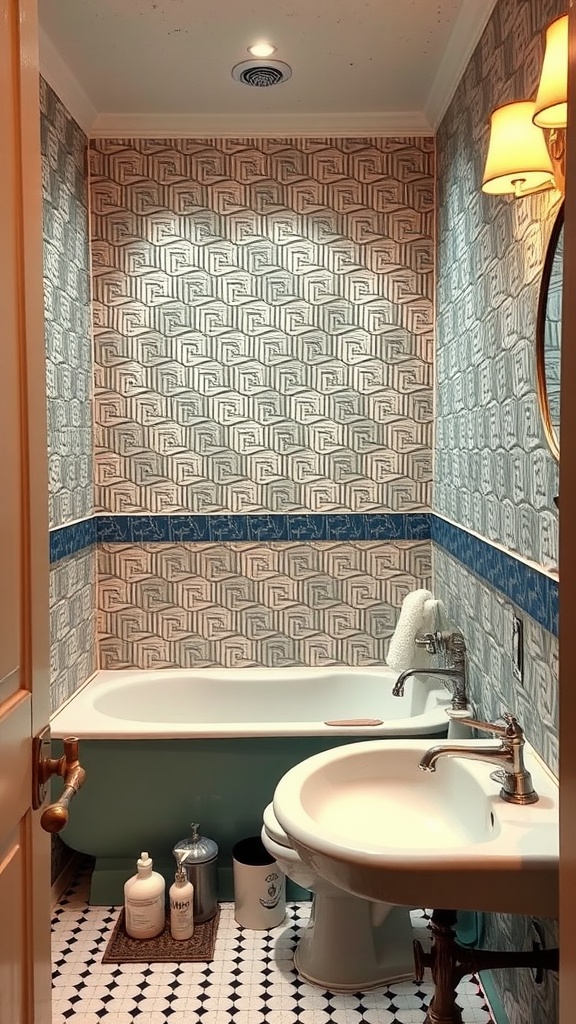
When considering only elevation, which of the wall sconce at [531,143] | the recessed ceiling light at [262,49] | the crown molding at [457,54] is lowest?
the wall sconce at [531,143]

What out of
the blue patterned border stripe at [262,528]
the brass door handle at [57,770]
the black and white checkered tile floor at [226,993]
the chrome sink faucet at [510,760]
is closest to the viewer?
the brass door handle at [57,770]

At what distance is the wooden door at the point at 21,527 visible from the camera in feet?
3.45

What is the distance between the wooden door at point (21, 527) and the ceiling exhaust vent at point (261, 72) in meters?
1.76

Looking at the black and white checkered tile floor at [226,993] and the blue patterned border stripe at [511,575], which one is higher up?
the blue patterned border stripe at [511,575]

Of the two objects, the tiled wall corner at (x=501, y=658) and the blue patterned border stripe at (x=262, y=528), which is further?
the blue patterned border stripe at (x=262, y=528)

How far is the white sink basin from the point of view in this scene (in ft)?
4.68

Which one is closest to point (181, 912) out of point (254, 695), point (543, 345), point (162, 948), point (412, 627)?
point (162, 948)

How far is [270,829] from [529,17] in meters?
2.16

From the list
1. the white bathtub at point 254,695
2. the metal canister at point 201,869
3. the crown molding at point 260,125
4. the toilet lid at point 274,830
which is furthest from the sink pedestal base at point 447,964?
the crown molding at point 260,125

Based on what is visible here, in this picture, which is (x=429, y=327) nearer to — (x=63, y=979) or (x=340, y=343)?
(x=340, y=343)

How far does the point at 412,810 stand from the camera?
6.17ft

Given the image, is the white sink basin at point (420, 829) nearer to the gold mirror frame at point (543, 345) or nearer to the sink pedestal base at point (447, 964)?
the sink pedestal base at point (447, 964)

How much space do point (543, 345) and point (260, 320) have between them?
1706 millimetres

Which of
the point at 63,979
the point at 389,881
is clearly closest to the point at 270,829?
the point at 63,979
